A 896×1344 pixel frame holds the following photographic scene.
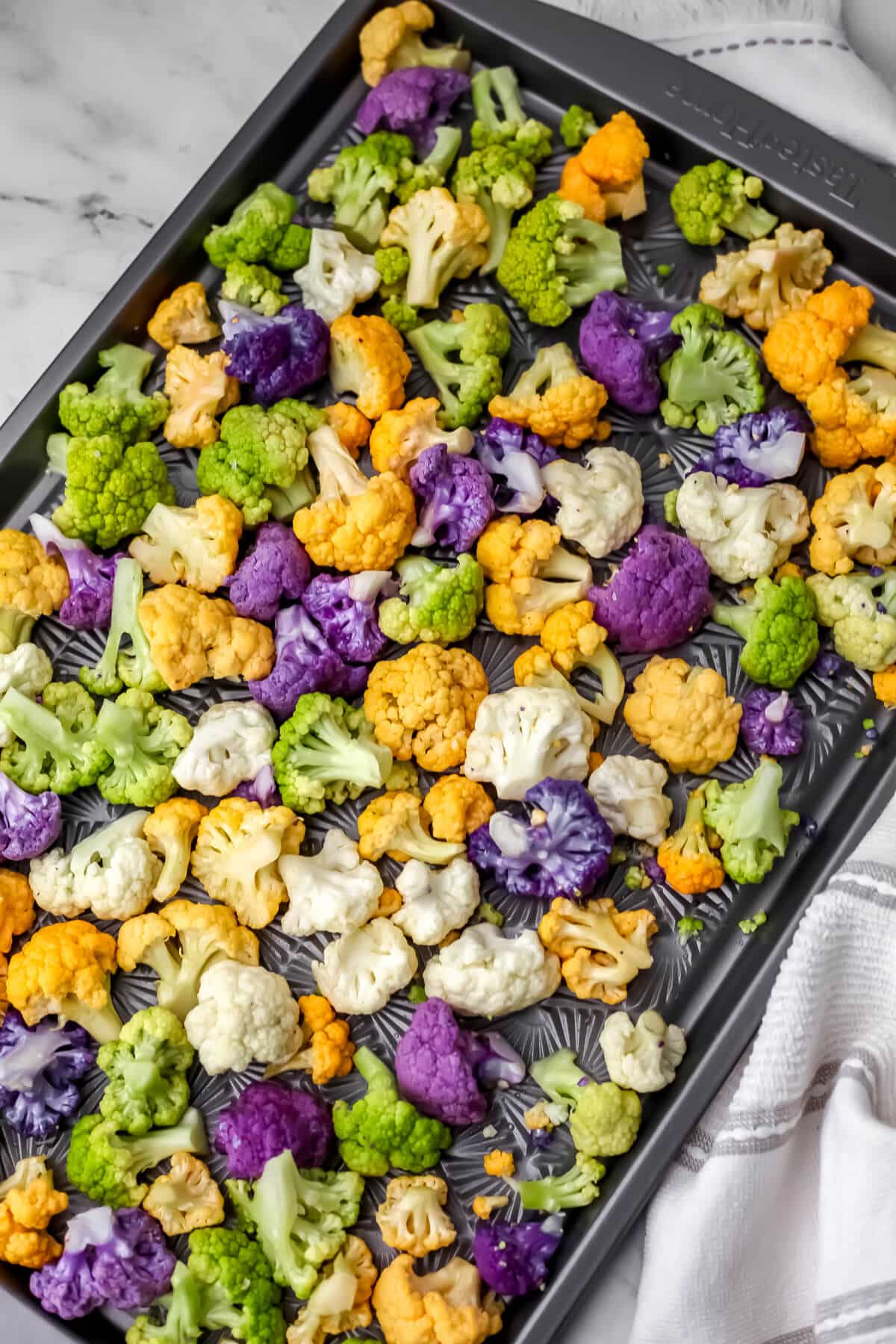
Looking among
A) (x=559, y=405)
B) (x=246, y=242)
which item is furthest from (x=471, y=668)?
(x=246, y=242)

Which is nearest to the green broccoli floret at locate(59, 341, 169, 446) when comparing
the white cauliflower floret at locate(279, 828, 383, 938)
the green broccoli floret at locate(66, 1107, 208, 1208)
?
the white cauliflower floret at locate(279, 828, 383, 938)

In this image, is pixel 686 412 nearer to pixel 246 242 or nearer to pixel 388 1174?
pixel 246 242

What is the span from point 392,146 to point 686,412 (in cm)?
49

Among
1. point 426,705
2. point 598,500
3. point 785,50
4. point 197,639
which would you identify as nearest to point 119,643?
point 197,639

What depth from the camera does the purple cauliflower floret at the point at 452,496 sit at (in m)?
1.55

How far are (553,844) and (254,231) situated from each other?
2.64 feet

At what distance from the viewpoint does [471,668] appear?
1554 mm

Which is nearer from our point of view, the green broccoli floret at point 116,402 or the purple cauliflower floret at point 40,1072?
the purple cauliflower floret at point 40,1072

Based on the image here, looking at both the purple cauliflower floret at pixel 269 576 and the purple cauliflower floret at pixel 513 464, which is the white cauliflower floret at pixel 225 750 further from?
the purple cauliflower floret at pixel 513 464

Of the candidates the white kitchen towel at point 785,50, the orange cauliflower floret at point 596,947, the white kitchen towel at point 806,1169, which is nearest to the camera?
the white kitchen towel at point 806,1169

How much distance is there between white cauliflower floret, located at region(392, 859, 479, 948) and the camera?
148 cm

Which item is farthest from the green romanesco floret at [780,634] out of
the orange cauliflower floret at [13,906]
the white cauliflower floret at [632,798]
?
the orange cauliflower floret at [13,906]

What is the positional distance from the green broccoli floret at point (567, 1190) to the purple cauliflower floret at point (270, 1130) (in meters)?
0.22

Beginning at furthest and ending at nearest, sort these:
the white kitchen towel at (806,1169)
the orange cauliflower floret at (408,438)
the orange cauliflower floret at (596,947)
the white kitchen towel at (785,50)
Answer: the white kitchen towel at (785,50)
the orange cauliflower floret at (408,438)
the orange cauliflower floret at (596,947)
the white kitchen towel at (806,1169)
